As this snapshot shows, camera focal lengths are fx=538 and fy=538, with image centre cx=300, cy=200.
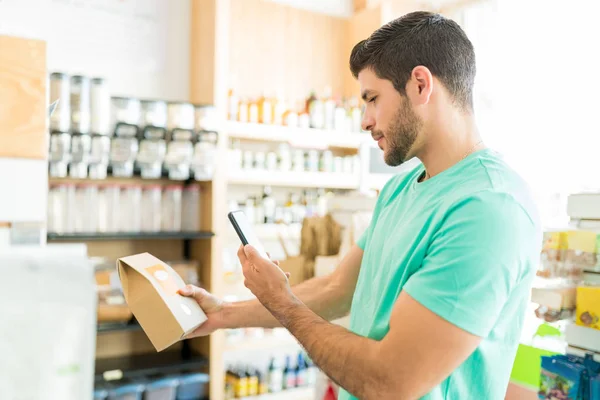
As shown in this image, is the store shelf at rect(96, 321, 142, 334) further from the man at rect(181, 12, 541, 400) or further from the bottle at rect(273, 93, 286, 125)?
the man at rect(181, 12, 541, 400)

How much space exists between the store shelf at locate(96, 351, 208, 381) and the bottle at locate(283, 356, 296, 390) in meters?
0.72

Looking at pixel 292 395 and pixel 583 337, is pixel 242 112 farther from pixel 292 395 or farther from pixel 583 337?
pixel 583 337

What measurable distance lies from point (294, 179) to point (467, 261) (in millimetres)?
3213

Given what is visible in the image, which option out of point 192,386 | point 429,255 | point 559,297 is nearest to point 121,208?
point 192,386

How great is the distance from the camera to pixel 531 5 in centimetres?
384

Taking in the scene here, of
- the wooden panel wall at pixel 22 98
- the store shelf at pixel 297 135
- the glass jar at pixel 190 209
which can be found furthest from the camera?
the store shelf at pixel 297 135

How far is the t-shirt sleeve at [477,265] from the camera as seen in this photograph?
101 cm

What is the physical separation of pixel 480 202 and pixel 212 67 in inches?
119

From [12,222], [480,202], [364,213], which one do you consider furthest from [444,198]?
[12,222]

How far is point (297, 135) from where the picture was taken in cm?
419

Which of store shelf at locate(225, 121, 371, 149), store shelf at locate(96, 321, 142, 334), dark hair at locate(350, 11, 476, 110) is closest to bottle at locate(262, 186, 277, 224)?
store shelf at locate(225, 121, 371, 149)

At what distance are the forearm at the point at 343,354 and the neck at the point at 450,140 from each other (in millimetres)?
454

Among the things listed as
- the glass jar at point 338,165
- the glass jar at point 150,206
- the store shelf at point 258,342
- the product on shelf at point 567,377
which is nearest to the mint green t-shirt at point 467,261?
the product on shelf at point 567,377

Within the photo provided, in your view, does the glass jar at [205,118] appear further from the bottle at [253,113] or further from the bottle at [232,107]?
the bottle at [253,113]
